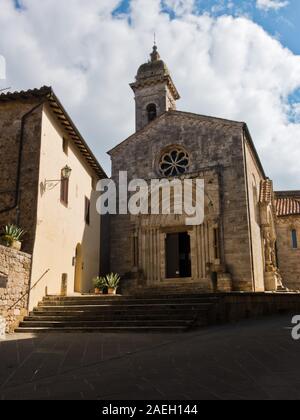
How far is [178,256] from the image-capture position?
1816 centimetres

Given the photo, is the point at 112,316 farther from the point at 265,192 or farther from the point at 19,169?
the point at 265,192

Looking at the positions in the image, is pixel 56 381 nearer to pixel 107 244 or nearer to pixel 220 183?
pixel 220 183

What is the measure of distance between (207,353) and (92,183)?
43.3 ft

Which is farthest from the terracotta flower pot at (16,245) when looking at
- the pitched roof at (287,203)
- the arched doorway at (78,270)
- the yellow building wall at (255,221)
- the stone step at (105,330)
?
the pitched roof at (287,203)

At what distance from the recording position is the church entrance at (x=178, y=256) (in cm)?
1795

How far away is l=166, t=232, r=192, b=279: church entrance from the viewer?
1795 centimetres

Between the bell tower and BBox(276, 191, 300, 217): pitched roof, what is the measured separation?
1021cm

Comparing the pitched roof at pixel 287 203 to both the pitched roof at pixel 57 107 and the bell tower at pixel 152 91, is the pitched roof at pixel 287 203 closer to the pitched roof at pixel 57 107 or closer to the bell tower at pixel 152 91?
the bell tower at pixel 152 91

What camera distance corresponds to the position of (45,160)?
44.8ft

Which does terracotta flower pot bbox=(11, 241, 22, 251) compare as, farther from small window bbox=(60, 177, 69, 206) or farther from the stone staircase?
small window bbox=(60, 177, 69, 206)

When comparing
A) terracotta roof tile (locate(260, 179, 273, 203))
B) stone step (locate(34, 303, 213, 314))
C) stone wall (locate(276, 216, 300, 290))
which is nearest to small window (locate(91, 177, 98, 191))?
stone step (locate(34, 303, 213, 314))

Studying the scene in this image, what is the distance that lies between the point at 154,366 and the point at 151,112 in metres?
23.8

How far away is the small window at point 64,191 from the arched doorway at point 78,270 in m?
2.27
